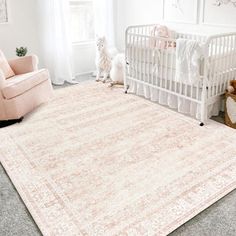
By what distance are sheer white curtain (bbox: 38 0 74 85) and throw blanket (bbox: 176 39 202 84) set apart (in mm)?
2112

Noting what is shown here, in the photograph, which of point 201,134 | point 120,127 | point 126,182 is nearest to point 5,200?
point 126,182

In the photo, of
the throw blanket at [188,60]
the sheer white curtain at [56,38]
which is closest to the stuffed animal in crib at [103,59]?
the sheer white curtain at [56,38]

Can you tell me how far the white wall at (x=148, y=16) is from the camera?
11.5ft

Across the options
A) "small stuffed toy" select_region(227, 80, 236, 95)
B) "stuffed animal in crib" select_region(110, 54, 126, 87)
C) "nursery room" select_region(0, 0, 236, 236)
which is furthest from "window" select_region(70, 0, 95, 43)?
"small stuffed toy" select_region(227, 80, 236, 95)

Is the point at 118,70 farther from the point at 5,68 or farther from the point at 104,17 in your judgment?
the point at 5,68

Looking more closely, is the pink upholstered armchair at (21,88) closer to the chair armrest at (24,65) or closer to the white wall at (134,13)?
the chair armrest at (24,65)

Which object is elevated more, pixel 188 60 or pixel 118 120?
pixel 188 60

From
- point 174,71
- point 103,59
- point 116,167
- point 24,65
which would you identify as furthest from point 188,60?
point 24,65

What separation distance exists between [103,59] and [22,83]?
4.86 feet

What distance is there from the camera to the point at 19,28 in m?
4.45

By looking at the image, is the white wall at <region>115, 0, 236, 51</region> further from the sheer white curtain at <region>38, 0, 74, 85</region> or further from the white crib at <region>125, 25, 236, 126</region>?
the sheer white curtain at <region>38, 0, 74, 85</region>

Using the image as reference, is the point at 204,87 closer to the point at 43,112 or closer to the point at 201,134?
the point at 201,134

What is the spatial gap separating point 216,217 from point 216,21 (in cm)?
256

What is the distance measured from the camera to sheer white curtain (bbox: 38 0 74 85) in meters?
4.38
